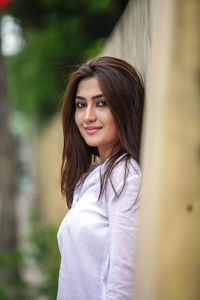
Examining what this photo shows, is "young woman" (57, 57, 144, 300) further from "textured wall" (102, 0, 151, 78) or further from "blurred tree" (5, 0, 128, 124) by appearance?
"blurred tree" (5, 0, 128, 124)

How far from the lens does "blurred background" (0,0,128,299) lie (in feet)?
19.9

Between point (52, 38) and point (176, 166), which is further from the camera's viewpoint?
point (52, 38)

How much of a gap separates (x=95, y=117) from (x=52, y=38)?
23.5ft

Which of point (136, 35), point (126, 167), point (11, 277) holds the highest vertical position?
point (136, 35)

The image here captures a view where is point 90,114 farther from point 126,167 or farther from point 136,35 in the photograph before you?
point 136,35

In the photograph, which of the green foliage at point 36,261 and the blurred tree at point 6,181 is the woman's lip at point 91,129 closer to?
the green foliage at point 36,261

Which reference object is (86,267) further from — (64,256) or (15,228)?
(15,228)

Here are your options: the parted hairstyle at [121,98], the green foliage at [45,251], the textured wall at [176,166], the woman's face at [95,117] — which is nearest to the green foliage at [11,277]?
the green foliage at [45,251]

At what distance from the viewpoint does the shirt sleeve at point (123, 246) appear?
5.74 feet

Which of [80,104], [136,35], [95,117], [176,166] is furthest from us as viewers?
[136,35]

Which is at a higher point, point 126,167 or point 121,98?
point 121,98

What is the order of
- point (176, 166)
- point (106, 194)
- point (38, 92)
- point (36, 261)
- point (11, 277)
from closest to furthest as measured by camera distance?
1. point (176, 166)
2. point (106, 194)
3. point (36, 261)
4. point (11, 277)
5. point (38, 92)

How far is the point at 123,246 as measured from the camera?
1.75 meters

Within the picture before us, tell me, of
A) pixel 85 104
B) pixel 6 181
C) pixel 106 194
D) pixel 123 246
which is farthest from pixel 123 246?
pixel 6 181
